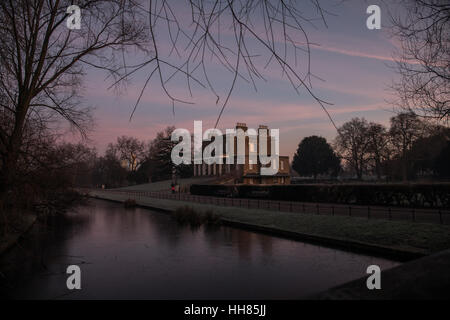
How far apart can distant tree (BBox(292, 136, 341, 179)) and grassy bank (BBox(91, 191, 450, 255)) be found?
7672cm

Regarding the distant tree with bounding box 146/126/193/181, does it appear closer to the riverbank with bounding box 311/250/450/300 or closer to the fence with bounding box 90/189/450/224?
the fence with bounding box 90/189/450/224

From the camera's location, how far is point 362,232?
13.5 metres

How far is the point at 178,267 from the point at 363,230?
8395 millimetres

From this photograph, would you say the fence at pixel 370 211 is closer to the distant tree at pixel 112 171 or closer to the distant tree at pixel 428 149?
the distant tree at pixel 428 149

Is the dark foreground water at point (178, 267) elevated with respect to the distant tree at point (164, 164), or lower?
lower

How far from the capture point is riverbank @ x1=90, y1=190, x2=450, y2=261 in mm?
11023

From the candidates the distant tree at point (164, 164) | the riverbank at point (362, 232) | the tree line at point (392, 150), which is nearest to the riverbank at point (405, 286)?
the riverbank at point (362, 232)

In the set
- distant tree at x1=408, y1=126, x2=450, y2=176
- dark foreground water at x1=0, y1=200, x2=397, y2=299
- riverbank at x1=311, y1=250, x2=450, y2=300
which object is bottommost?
dark foreground water at x1=0, y1=200, x2=397, y2=299

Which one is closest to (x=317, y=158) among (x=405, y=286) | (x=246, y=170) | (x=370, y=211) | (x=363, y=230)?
(x=246, y=170)

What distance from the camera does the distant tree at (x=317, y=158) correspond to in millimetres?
92250

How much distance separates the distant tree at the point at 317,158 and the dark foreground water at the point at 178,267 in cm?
7998

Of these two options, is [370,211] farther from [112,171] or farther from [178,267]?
[112,171]

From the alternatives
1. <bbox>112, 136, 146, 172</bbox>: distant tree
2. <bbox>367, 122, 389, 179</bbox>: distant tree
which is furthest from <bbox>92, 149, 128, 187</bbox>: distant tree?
<bbox>367, 122, 389, 179</bbox>: distant tree

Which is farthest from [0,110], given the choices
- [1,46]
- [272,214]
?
[272,214]
